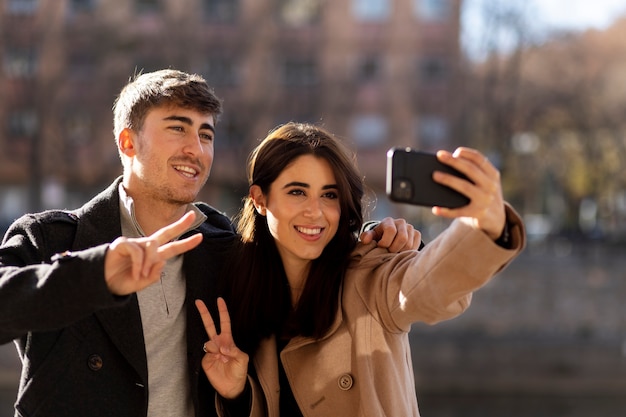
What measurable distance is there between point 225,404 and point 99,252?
2.85 ft

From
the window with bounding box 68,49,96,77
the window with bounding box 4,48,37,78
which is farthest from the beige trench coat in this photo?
the window with bounding box 68,49,96,77

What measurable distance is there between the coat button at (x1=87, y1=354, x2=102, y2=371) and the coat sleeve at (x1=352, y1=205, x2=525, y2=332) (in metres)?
0.77

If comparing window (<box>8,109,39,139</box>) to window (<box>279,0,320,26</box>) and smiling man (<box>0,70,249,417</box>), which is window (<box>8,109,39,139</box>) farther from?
smiling man (<box>0,70,249,417</box>)

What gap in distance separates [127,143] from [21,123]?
69.2ft

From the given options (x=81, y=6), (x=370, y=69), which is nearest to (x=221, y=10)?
(x=370, y=69)

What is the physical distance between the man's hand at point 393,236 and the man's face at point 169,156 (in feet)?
1.85

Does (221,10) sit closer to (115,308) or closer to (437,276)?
(115,308)

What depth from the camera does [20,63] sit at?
20.6 m

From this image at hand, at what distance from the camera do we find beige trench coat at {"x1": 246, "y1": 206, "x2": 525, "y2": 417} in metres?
2.31

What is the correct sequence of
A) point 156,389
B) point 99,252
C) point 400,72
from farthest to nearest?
point 400,72, point 156,389, point 99,252

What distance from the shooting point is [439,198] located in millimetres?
2133

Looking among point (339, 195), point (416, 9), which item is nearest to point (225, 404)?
point (339, 195)

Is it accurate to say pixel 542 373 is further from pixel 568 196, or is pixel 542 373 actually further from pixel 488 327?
pixel 568 196

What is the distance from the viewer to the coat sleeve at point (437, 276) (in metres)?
2.18
